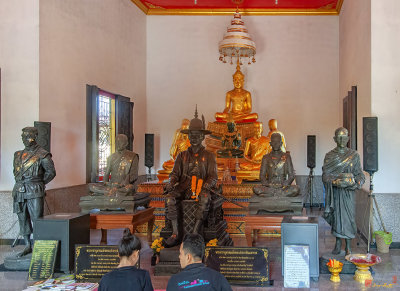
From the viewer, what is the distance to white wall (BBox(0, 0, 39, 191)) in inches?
235

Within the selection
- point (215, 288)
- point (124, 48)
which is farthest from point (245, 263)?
point (124, 48)

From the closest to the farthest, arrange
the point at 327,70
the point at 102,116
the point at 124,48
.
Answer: the point at 102,116 → the point at 124,48 → the point at 327,70

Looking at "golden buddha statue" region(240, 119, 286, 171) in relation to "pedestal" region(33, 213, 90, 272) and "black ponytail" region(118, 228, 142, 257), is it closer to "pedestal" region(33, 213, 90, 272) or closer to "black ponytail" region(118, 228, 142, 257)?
"pedestal" region(33, 213, 90, 272)

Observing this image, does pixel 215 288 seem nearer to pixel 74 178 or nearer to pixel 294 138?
pixel 74 178

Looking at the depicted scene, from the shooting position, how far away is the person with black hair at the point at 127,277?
232 cm

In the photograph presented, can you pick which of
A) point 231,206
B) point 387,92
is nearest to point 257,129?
point 231,206

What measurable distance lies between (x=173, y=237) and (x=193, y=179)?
0.67m

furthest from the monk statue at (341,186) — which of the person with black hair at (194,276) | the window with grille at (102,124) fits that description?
the window with grille at (102,124)

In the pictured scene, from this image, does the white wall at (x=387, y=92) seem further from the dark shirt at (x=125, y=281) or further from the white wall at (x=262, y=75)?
the dark shirt at (x=125, y=281)

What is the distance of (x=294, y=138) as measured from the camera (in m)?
10.2

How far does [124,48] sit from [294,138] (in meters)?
4.39

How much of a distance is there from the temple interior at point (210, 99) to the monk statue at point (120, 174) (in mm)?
61

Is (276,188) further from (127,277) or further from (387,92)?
(127,277)

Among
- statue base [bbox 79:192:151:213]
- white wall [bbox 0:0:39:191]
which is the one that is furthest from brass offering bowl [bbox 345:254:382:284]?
white wall [bbox 0:0:39:191]
